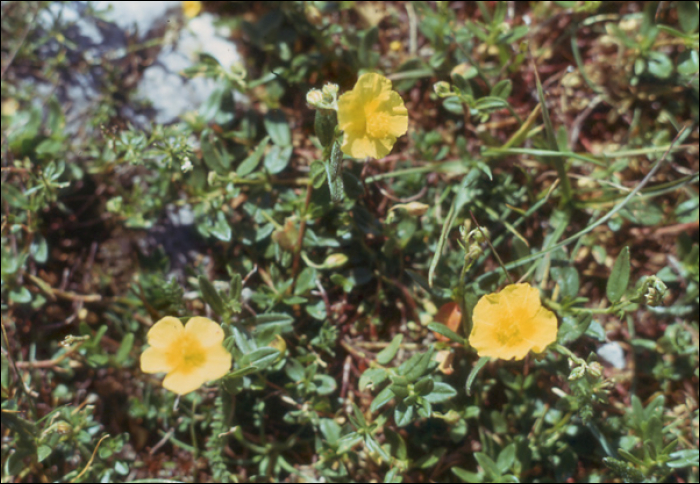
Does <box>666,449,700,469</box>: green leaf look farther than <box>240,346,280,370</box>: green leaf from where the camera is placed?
Yes

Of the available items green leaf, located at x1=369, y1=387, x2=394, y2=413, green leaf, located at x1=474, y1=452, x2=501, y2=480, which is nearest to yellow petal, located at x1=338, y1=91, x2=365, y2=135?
green leaf, located at x1=369, y1=387, x2=394, y2=413

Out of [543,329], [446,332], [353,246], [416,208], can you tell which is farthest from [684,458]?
[353,246]

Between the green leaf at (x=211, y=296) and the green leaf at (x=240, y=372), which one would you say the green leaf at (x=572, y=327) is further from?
the green leaf at (x=211, y=296)

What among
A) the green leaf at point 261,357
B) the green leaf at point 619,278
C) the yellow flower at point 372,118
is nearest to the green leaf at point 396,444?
the green leaf at point 261,357

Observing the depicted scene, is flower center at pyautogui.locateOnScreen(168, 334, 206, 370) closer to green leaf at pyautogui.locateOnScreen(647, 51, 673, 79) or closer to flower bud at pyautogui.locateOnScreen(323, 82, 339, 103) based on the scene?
flower bud at pyautogui.locateOnScreen(323, 82, 339, 103)

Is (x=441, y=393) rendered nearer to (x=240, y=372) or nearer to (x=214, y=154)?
(x=240, y=372)

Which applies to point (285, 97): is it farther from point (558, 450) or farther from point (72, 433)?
point (558, 450)

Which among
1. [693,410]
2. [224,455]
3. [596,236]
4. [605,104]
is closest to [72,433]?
[224,455]
